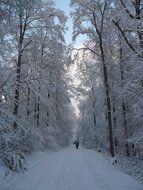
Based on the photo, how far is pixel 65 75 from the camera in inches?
1912

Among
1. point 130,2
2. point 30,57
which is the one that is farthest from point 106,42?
point 130,2

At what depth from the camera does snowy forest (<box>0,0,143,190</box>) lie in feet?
32.1

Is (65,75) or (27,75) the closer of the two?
(27,75)

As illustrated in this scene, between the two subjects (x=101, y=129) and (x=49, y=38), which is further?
(x=101, y=129)

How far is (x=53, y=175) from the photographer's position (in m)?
13.2

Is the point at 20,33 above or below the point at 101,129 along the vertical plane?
above

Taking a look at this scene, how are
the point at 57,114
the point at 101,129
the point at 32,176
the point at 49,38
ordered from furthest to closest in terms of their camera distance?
the point at 101,129, the point at 57,114, the point at 49,38, the point at 32,176

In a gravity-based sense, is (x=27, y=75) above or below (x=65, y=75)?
below

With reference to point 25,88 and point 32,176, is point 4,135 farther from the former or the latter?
point 32,176

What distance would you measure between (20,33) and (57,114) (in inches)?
863

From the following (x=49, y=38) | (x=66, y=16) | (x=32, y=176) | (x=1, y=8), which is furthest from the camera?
(x=49, y=38)

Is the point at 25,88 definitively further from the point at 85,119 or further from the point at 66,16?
the point at 85,119

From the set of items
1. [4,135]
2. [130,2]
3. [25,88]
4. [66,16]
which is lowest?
[4,135]

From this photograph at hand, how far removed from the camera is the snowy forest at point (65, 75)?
9773 mm
